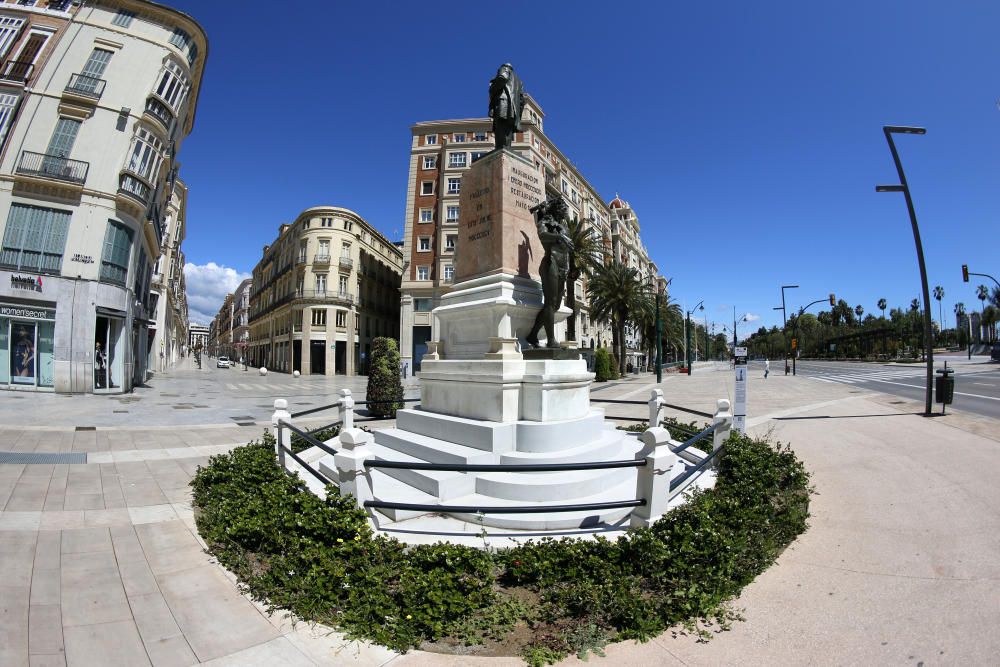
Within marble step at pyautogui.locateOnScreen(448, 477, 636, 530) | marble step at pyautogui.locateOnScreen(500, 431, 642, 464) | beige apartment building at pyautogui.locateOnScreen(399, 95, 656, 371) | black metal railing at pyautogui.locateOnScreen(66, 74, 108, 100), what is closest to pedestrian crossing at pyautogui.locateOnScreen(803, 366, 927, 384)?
beige apartment building at pyautogui.locateOnScreen(399, 95, 656, 371)

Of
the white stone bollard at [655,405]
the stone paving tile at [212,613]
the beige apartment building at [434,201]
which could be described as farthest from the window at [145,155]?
the white stone bollard at [655,405]

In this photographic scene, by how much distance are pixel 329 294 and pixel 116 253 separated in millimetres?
27452

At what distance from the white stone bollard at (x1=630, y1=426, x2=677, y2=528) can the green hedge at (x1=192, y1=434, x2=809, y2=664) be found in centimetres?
22

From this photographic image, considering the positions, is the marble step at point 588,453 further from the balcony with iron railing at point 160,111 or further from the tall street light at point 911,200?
the balcony with iron railing at point 160,111

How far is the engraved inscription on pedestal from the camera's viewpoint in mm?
7691

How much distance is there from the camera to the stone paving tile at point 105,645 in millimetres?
2598

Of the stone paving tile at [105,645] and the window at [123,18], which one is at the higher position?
the window at [123,18]

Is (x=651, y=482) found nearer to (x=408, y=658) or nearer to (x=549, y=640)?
(x=549, y=640)

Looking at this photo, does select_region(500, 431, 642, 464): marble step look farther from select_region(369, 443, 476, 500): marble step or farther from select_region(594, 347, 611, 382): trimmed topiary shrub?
select_region(594, 347, 611, 382): trimmed topiary shrub

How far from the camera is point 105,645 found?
108 inches

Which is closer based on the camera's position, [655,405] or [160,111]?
[655,405]

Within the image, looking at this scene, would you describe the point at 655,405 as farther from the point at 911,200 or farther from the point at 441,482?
the point at 911,200

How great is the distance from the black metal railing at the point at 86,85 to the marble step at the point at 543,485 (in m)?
26.5

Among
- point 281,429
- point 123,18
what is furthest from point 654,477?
point 123,18
